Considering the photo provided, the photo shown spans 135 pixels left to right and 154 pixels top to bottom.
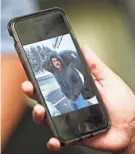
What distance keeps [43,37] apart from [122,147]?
205mm

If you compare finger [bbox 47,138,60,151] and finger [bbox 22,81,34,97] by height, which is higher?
finger [bbox 22,81,34,97]

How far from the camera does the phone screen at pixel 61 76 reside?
0.61m

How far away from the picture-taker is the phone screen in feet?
2.01

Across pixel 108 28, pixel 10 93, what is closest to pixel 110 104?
pixel 10 93

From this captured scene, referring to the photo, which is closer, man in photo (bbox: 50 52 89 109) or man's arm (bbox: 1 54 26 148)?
man in photo (bbox: 50 52 89 109)

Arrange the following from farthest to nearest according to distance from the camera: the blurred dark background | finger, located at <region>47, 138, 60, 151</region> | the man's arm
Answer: the blurred dark background < the man's arm < finger, located at <region>47, 138, 60, 151</region>

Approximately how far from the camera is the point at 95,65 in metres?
0.67

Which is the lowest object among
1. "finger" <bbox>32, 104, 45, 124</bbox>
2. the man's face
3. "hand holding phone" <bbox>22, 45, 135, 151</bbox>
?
"hand holding phone" <bbox>22, 45, 135, 151</bbox>

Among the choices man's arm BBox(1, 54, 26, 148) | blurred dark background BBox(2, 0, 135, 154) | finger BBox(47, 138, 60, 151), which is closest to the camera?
finger BBox(47, 138, 60, 151)

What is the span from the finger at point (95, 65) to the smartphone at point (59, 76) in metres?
0.02

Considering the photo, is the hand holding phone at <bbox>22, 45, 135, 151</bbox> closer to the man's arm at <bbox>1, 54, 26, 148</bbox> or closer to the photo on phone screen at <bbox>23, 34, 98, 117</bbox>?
the photo on phone screen at <bbox>23, 34, 98, 117</bbox>

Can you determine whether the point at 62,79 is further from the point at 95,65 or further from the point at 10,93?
the point at 10,93

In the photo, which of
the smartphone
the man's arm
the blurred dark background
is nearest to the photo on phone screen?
the smartphone

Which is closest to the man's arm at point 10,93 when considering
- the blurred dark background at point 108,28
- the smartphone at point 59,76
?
the smartphone at point 59,76
